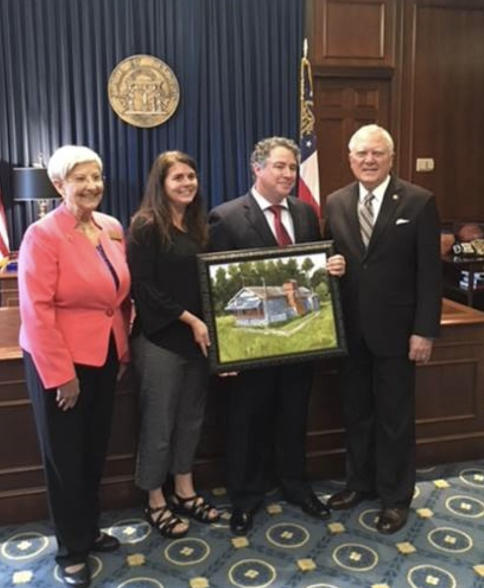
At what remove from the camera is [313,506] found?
2506 mm

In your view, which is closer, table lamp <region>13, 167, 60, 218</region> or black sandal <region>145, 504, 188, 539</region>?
black sandal <region>145, 504, 188, 539</region>

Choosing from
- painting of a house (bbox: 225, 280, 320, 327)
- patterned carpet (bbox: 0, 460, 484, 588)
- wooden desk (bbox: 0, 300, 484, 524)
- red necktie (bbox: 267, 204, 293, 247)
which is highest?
red necktie (bbox: 267, 204, 293, 247)

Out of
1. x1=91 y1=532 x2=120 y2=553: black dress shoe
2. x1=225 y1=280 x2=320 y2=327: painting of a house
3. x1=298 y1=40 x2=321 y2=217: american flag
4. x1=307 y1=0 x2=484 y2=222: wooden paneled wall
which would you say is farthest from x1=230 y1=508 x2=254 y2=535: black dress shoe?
x1=307 y1=0 x2=484 y2=222: wooden paneled wall

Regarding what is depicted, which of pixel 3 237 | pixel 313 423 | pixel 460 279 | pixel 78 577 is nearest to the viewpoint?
pixel 78 577

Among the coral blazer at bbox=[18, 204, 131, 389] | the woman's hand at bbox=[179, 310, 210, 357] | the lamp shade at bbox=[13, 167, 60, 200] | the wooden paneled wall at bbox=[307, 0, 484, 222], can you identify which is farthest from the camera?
the wooden paneled wall at bbox=[307, 0, 484, 222]

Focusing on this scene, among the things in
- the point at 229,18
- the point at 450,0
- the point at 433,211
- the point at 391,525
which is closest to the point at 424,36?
the point at 450,0

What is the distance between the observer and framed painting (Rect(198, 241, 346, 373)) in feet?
7.23

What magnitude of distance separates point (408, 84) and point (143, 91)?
7.68 ft

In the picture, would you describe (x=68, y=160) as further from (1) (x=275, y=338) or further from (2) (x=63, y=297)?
(1) (x=275, y=338)

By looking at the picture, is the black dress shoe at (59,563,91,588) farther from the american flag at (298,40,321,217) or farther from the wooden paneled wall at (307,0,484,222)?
the wooden paneled wall at (307,0,484,222)

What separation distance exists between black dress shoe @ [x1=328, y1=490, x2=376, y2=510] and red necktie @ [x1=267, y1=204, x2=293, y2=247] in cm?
106

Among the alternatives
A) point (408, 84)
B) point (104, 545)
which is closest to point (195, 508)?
point (104, 545)

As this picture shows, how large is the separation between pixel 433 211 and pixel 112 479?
1.62 metres

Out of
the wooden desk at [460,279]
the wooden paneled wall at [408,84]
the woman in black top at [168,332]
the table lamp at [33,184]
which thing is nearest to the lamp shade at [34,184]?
the table lamp at [33,184]
